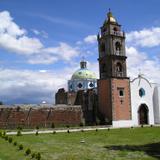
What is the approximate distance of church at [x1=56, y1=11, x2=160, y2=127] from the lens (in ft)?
155

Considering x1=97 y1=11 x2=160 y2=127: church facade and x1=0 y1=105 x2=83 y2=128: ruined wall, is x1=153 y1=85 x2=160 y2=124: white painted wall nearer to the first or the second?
x1=97 y1=11 x2=160 y2=127: church facade

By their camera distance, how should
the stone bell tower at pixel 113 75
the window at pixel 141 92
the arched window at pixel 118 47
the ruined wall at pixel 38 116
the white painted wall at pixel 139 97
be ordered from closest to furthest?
the ruined wall at pixel 38 116 < the stone bell tower at pixel 113 75 < the arched window at pixel 118 47 < the white painted wall at pixel 139 97 < the window at pixel 141 92

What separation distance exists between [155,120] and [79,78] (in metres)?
18.4

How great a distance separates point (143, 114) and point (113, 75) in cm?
805

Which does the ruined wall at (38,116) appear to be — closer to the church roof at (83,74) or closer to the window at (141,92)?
the window at (141,92)

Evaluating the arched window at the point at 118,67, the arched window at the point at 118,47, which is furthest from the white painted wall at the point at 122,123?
the arched window at the point at 118,47

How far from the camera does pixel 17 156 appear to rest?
1667cm

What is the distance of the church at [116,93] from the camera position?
1855 inches

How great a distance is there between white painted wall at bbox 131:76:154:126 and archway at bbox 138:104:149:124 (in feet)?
1.56

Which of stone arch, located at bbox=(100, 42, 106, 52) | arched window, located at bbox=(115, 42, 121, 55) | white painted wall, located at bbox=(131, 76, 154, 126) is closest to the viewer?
arched window, located at bbox=(115, 42, 121, 55)

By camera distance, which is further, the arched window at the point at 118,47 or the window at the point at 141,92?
the window at the point at 141,92

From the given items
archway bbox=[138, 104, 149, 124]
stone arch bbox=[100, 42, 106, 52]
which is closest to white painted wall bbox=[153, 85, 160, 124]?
archway bbox=[138, 104, 149, 124]

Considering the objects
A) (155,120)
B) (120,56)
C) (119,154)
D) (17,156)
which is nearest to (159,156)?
(119,154)

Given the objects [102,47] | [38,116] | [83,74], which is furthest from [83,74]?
[38,116]
